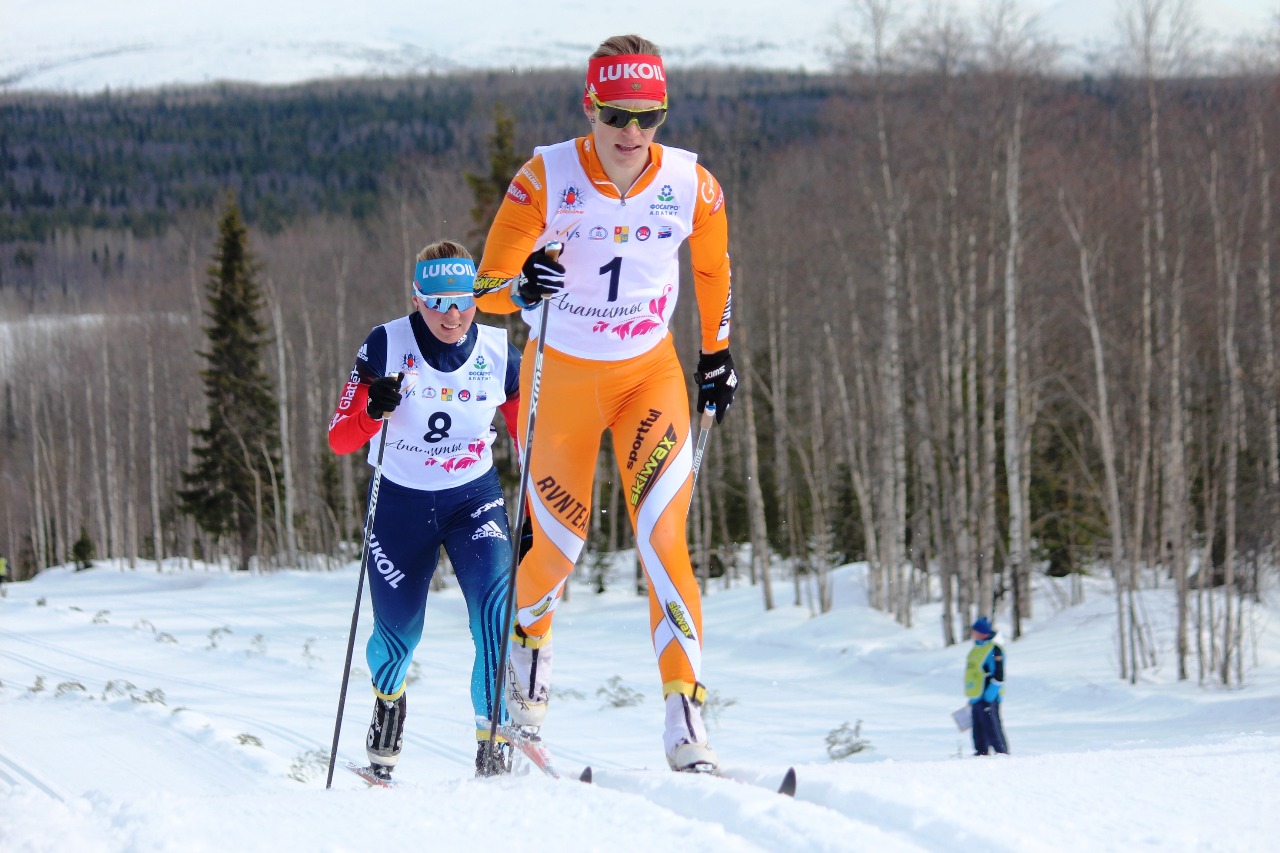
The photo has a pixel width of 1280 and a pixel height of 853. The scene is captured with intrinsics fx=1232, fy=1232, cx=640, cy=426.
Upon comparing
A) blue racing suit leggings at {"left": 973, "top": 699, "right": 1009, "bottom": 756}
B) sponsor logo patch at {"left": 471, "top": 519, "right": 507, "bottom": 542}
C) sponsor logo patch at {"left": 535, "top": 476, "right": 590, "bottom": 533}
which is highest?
sponsor logo patch at {"left": 535, "top": 476, "right": 590, "bottom": 533}

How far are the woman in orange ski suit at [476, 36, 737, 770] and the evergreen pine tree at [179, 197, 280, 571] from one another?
34282 mm

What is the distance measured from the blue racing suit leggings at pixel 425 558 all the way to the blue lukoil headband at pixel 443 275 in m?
0.95

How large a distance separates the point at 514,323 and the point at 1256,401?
16.1 meters

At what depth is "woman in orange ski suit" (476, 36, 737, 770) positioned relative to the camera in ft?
15.1

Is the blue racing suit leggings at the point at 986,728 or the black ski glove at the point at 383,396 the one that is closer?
the black ski glove at the point at 383,396

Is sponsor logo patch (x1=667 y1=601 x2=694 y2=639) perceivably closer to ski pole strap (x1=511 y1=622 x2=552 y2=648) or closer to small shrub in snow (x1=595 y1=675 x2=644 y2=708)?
ski pole strap (x1=511 y1=622 x2=552 y2=648)

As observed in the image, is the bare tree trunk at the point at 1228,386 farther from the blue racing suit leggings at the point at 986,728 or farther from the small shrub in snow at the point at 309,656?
the small shrub in snow at the point at 309,656

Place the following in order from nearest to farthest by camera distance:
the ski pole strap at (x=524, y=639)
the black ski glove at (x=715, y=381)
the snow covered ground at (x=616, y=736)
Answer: the snow covered ground at (x=616, y=736) < the black ski glove at (x=715, y=381) < the ski pole strap at (x=524, y=639)

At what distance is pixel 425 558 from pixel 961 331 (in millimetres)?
17088

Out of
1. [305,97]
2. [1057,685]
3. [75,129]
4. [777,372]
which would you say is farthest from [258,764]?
[305,97]

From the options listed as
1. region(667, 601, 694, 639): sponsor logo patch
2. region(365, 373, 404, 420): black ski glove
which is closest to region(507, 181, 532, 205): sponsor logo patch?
region(365, 373, 404, 420): black ski glove

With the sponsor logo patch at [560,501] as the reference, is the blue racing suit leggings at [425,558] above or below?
below

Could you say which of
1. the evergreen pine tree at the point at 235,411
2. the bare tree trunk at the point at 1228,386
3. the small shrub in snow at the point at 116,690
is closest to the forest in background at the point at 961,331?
the bare tree trunk at the point at 1228,386

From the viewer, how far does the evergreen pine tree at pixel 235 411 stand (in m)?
37.7
